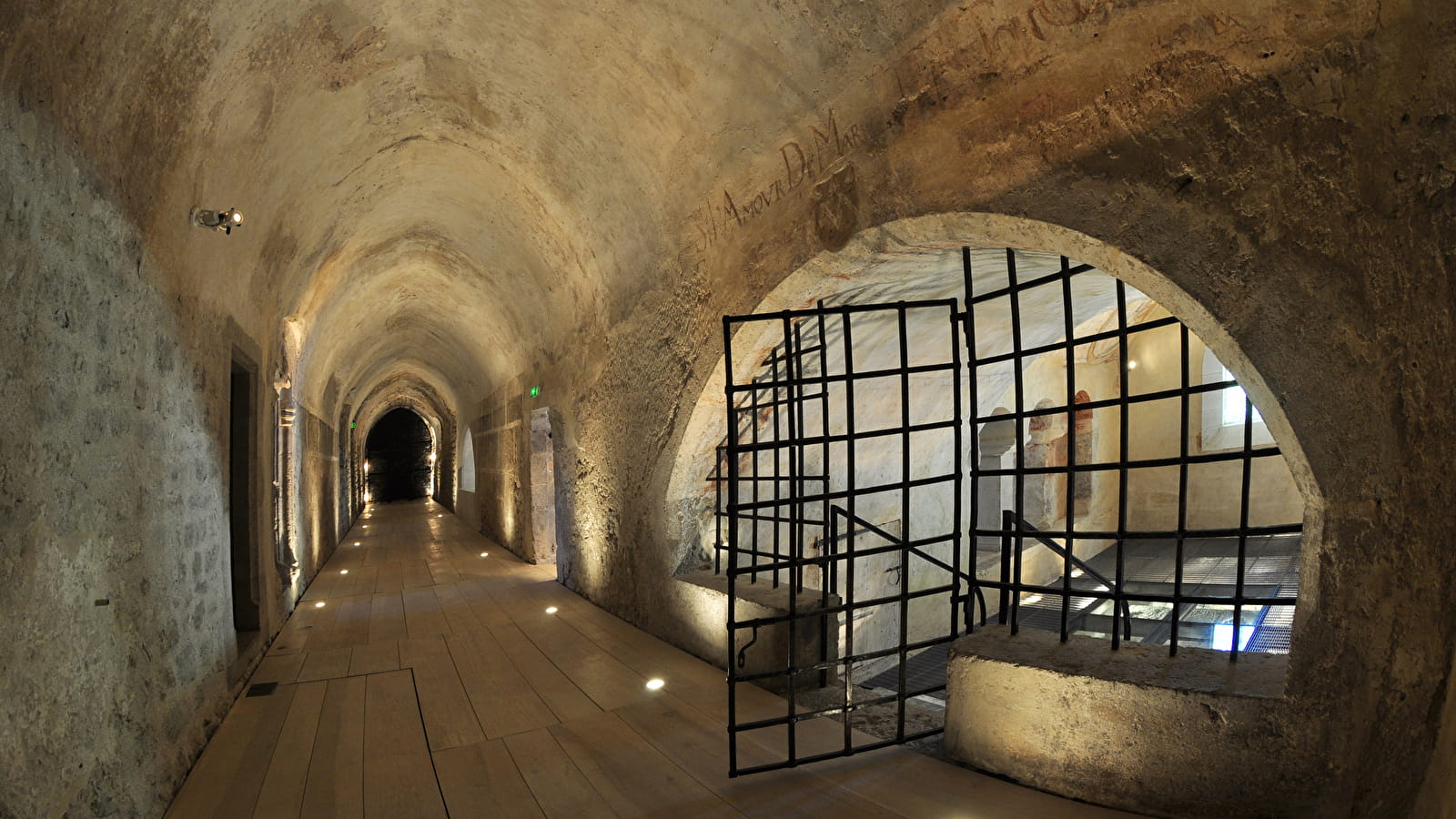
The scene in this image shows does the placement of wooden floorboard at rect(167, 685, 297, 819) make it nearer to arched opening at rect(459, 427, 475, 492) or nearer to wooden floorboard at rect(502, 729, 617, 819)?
wooden floorboard at rect(502, 729, 617, 819)

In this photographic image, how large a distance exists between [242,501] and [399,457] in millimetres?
24252

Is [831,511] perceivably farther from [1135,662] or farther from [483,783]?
[483,783]

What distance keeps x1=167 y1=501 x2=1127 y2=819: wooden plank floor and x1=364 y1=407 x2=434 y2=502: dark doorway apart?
73.8 ft

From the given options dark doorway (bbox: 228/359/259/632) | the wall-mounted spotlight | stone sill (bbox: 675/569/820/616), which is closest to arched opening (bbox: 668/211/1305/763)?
stone sill (bbox: 675/569/820/616)

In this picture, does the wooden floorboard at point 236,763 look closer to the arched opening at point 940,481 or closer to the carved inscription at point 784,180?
the arched opening at point 940,481

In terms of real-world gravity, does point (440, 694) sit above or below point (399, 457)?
below

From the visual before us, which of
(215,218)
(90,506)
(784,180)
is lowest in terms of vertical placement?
(90,506)

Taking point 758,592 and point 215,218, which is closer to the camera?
point 215,218

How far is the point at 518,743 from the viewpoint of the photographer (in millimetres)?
3672

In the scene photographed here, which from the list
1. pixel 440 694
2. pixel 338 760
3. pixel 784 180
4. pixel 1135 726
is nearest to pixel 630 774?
pixel 338 760

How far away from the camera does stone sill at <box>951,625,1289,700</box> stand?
2.54 metres

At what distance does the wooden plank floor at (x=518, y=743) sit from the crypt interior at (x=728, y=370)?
0.11 feet

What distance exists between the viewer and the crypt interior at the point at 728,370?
2066mm

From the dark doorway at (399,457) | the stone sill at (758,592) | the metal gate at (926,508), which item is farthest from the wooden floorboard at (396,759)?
the dark doorway at (399,457)
